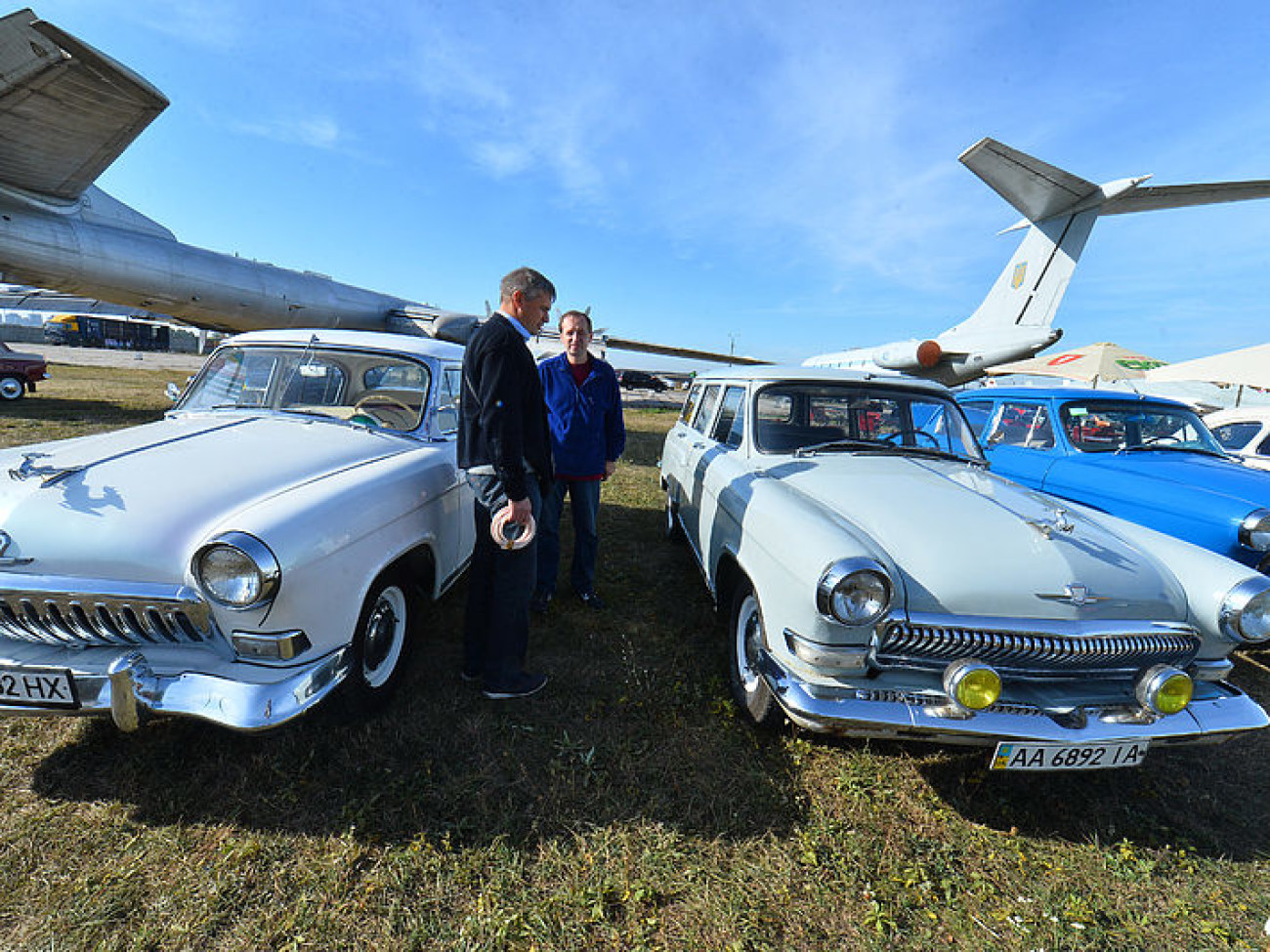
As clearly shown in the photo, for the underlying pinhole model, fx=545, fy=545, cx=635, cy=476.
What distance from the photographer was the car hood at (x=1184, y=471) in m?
3.73

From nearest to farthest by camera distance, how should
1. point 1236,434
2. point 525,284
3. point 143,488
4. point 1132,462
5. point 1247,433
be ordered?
point 143,488
point 525,284
point 1132,462
point 1247,433
point 1236,434

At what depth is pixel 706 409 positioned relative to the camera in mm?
4648

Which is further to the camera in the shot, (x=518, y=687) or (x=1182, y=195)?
(x=1182, y=195)

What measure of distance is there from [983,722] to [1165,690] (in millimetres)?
766

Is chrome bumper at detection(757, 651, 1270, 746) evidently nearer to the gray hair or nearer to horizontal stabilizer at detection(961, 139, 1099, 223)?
the gray hair

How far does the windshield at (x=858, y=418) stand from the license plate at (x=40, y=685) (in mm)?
3313

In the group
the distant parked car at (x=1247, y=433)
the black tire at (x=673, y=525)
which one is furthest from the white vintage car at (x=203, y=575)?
the distant parked car at (x=1247, y=433)

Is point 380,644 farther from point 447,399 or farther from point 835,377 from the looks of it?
point 835,377

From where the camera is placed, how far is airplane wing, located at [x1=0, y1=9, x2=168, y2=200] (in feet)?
21.4

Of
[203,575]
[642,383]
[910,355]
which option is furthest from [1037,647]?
[642,383]

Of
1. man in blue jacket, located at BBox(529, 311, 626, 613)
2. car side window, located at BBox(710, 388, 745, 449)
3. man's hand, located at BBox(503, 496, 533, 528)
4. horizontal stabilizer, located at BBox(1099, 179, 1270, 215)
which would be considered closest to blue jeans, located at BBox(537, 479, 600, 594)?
man in blue jacket, located at BBox(529, 311, 626, 613)

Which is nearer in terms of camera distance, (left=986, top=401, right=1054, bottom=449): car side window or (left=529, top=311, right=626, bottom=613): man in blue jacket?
(left=529, top=311, right=626, bottom=613): man in blue jacket

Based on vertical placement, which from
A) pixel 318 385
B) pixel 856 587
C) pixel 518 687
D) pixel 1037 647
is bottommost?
pixel 518 687

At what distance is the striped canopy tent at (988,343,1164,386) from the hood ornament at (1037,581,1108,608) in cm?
1645
